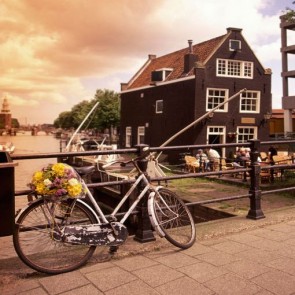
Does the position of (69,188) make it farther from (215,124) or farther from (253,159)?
(215,124)

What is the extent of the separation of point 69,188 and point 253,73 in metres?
28.4

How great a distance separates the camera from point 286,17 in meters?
11.6

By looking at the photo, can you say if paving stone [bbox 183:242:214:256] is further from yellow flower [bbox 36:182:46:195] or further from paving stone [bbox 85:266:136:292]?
yellow flower [bbox 36:182:46:195]

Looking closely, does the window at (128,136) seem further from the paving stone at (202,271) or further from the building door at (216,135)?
the paving stone at (202,271)

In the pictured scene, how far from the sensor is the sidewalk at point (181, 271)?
10.1 ft

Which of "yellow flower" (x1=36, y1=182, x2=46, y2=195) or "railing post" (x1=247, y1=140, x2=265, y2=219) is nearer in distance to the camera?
"yellow flower" (x1=36, y1=182, x2=46, y2=195)

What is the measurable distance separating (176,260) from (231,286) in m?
0.72

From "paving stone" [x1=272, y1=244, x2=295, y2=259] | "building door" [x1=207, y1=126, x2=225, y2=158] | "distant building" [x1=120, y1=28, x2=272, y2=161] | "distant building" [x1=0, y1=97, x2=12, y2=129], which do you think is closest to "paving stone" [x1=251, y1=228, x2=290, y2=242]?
"paving stone" [x1=272, y1=244, x2=295, y2=259]

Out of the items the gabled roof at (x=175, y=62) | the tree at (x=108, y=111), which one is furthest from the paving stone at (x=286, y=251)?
the tree at (x=108, y=111)

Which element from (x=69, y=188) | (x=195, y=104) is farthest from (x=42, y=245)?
(x=195, y=104)

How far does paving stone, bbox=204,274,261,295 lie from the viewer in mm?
3045

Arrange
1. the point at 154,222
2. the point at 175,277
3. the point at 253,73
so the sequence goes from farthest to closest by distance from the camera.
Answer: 1. the point at 253,73
2. the point at 154,222
3. the point at 175,277

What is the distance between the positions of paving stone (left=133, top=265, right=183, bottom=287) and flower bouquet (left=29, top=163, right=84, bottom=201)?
0.92 metres

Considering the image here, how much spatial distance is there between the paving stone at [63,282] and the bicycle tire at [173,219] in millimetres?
1054
